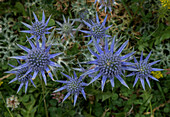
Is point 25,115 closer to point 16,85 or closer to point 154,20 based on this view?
point 16,85

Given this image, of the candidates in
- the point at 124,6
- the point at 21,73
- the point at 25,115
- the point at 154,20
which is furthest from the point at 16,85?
the point at 154,20

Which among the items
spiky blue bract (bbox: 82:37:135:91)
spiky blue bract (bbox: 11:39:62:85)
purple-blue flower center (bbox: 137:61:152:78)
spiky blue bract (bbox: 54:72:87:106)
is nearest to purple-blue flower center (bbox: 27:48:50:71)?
spiky blue bract (bbox: 11:39:62:85)

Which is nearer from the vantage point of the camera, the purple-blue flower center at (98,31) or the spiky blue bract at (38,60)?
the spiky blue bract at (38,60)

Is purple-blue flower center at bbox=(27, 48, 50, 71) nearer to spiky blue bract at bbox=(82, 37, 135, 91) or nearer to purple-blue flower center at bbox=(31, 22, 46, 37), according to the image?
purple-blue flower center at bbox=(31, 22, 46, 37)

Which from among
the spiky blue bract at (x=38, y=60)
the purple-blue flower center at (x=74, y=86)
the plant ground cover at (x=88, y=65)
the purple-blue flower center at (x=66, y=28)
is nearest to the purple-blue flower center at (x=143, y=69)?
the plant ground cover at (x=88, y=65)

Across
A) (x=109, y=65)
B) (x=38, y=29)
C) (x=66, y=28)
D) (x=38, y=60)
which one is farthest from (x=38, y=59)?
(x=66, y=28)

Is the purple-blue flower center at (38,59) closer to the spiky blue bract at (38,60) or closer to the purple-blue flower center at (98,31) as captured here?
the spiky blue bract at (38,60)

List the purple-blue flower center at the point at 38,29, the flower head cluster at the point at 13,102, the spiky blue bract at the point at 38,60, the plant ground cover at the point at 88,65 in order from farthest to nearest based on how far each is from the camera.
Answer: the flower head cluster at the point at 13,102 → the plant ground cover at the point at 88,65 → the purple-blue flower center at the point at 38,29 → the spiky blue bract at the point at 38,60
